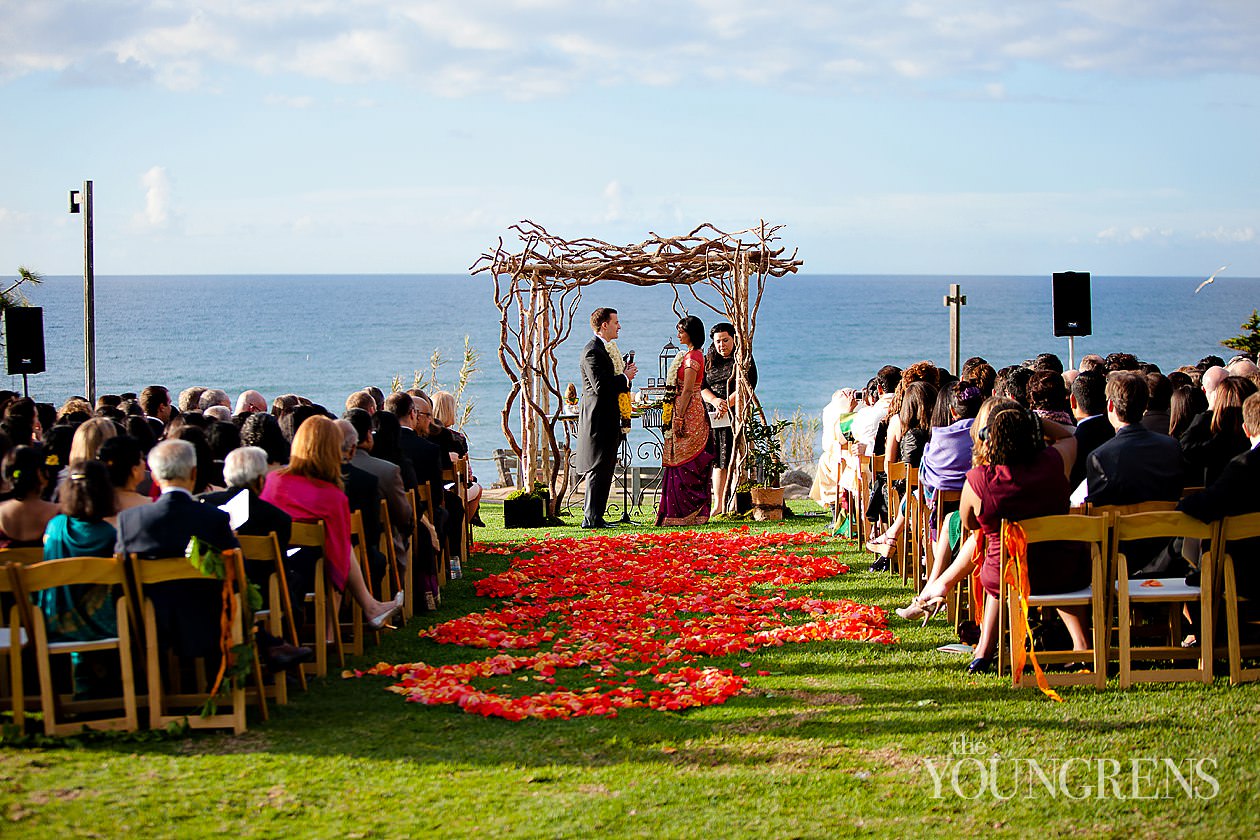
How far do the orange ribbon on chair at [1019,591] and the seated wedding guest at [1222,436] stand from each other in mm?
1417

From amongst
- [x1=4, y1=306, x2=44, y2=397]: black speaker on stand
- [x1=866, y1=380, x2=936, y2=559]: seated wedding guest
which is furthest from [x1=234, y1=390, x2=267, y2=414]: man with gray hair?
[x1=4, y1=306, x2=44, y2=397]: black speaker on stand

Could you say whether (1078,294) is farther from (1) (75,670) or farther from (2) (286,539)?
(1) (75,670)

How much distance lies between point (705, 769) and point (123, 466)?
2.81 m

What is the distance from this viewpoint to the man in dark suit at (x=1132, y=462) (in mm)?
6113

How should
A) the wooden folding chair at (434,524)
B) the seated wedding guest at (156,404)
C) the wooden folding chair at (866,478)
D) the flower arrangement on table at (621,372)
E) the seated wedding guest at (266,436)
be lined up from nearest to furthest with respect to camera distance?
the seated wedding guest at (266,436), the wooden folding chair at (434,524), the seated wedding guest at (156,404), the wooden folding chair at (866,478), the flower arrangement on table at (621,372)

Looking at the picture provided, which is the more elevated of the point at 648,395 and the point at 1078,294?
the point at 1078,294

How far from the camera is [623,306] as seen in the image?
101 m

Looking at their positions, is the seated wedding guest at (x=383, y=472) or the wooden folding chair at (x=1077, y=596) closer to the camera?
the wooden folding chair at (x=1077, y=596)

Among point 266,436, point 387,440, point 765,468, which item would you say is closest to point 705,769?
point 266,436

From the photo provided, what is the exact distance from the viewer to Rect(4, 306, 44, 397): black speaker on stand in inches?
494

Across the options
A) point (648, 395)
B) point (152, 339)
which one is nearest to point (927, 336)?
point (152, 339)

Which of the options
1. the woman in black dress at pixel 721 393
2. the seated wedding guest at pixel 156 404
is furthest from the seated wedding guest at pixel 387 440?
the woman in black dress at pixel 721 393

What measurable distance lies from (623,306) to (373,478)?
94144 mm

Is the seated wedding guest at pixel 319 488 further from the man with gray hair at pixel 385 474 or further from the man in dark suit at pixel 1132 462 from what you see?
the man in dark suit at pixel 1132 462
